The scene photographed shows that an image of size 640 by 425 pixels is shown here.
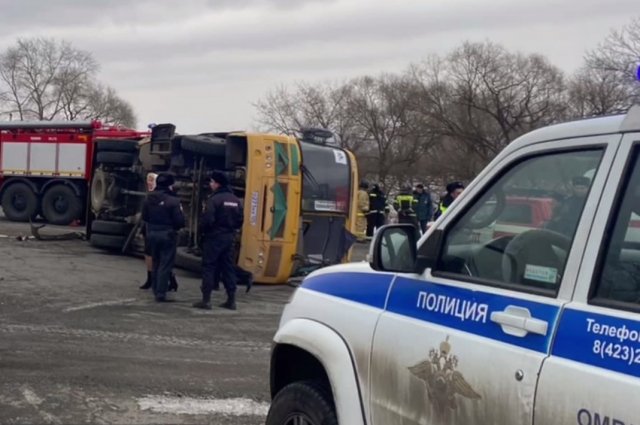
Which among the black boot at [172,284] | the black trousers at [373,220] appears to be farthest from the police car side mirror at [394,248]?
the black trousers at [373,220]

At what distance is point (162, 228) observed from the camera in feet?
37.9

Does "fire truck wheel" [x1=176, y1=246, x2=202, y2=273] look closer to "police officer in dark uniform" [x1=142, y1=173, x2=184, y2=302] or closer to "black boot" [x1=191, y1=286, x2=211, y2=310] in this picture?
"police officer in dark uniform" [x1=142, y1=173, x2=184, y2=302]

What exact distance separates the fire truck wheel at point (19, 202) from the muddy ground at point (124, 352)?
10077mm

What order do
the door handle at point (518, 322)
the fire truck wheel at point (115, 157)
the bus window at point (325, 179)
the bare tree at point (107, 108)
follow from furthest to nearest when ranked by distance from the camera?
1. the bare tree at point (107, 108)
2. the fire truck wheel at point (115, 157)
3. the bus window at point (325, 179)
4. the door handle at point (518, 322)

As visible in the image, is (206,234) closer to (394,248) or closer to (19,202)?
(394,248)

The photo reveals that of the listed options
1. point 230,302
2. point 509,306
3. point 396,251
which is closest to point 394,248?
point 396,251

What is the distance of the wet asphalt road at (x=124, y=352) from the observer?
6496 millimetres

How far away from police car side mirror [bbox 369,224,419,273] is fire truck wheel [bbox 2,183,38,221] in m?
21.4

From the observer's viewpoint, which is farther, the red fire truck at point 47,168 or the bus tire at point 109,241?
the red fire truck at point 47,168

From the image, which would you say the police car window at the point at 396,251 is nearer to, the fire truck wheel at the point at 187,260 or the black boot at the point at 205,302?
the black boot at the point at 205,302

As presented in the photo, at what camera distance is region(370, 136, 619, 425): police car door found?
2965mm

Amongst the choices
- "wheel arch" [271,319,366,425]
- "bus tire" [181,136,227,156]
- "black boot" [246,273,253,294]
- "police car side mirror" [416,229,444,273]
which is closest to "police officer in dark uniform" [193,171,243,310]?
"black boot" [246,273,253,294]

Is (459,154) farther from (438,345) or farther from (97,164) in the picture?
(438,345)

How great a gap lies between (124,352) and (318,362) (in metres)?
4.42
